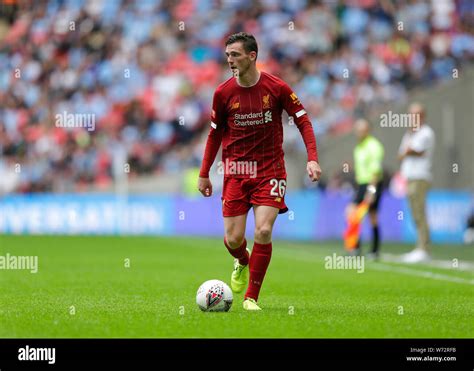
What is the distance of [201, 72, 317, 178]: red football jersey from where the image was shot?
8.92 m

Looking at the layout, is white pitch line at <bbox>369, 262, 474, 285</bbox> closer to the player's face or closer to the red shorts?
the red shorts

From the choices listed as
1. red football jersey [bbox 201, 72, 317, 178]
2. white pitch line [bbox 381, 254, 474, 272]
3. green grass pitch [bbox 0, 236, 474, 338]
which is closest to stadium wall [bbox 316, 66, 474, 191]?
green grass pitch [bbox 0, 236, 474, 338]

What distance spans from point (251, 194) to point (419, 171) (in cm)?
850

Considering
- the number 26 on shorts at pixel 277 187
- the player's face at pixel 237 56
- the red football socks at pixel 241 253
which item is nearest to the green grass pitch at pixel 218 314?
the red football socks at pixel 241 253

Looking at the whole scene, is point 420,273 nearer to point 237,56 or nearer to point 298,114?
point 298,114

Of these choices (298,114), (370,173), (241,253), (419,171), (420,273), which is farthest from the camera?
(370,173)

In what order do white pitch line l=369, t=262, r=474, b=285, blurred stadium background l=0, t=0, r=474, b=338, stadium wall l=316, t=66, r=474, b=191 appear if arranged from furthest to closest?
blurred stadium background l=0, t=0, r=474, b=338 → stadium wall l=316, t=66, r=474, b=191 → white pitch line l=369, t=262, r=474, b=285

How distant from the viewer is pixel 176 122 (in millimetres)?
29422

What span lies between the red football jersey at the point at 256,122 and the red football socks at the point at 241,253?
2.38 feet

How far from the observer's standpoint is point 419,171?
17.0 meters

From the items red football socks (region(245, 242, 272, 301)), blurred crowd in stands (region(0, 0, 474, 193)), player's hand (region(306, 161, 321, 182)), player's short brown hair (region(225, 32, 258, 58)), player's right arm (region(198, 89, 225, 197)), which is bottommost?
red football socks (region(245, 242, 272, 301))

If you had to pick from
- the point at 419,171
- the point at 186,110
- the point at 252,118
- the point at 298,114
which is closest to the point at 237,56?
the point at 252,118

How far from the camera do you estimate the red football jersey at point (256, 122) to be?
29.3 feet

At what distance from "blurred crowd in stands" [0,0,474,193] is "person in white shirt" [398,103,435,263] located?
10554 millimetres
